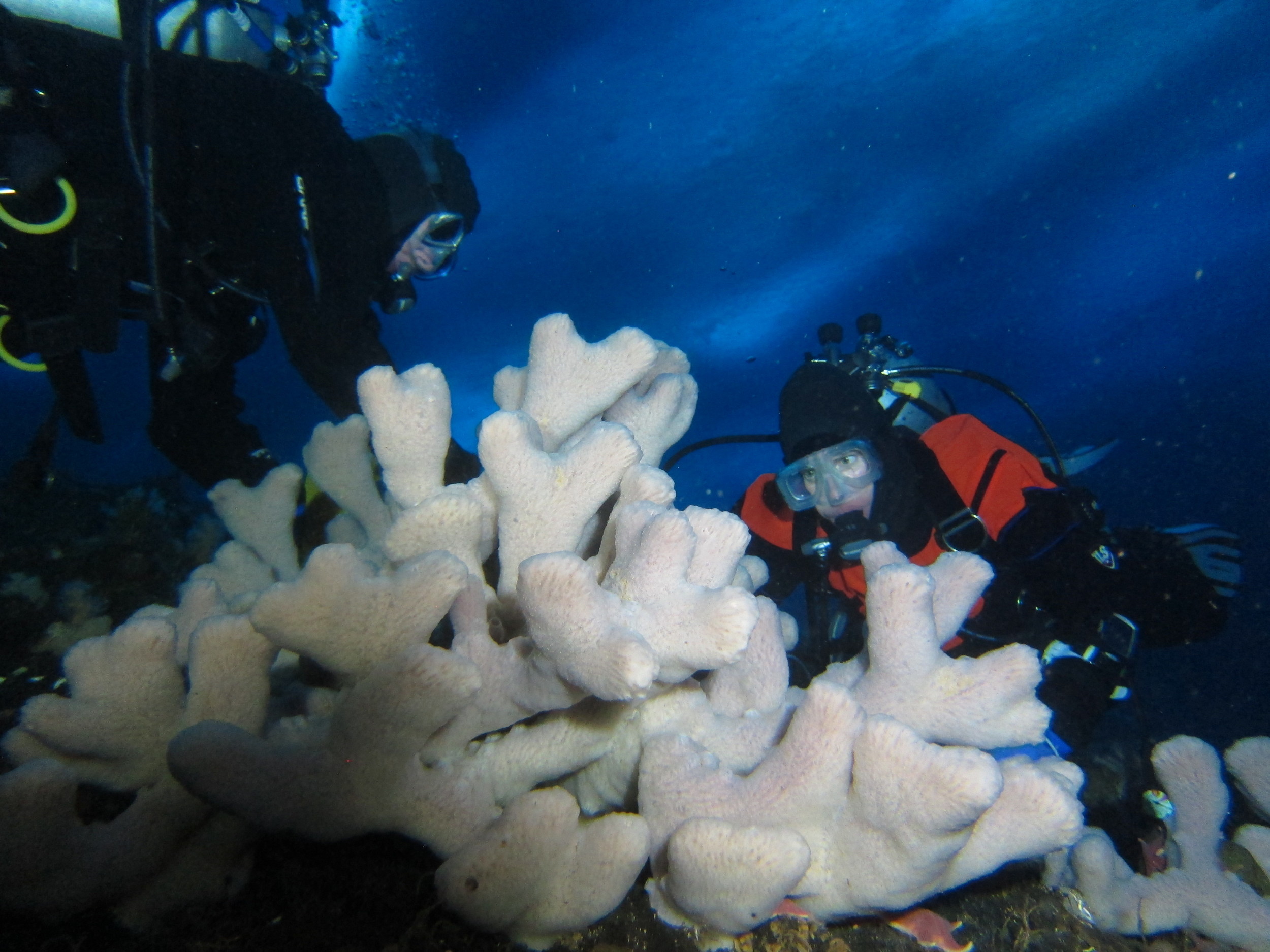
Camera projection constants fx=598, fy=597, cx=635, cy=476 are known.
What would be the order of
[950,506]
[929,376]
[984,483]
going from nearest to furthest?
[950,506] → [984,483] → [929,376]

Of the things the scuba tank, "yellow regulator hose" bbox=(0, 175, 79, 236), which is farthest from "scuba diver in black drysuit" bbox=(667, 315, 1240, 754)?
the scuba tank

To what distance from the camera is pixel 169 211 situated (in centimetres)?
377

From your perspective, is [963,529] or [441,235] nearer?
[963,529]

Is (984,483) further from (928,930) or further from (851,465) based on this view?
(928,930)

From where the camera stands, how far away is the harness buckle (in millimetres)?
4070

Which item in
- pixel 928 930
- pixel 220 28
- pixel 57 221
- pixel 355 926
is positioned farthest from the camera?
pixel 220 28

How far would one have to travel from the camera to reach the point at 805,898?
167 cm

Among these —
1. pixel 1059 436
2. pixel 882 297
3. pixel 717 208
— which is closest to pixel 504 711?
pixel 717 208

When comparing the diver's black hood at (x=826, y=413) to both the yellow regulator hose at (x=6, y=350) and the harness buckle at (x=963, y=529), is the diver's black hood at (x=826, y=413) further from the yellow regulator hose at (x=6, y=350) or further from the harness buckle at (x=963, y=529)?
the yellow regulator hose at (x=6, y=350)

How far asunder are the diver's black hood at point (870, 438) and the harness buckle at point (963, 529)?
243mm

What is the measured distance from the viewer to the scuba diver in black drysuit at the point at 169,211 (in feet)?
10.4

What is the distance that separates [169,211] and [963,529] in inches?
219

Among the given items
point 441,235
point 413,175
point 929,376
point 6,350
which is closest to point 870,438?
point 929,376

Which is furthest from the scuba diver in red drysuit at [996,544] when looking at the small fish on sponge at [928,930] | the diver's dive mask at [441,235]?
the diver's dive mask at [441,235]
